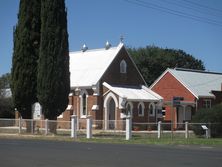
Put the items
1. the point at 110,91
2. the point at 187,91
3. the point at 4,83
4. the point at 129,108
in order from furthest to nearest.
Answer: the point at 4,83 < the point at 187,91 < the point at 129,108 < the point at 110,91

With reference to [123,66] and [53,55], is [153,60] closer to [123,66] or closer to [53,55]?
[123,66]

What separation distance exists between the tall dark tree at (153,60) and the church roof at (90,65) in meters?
29.2

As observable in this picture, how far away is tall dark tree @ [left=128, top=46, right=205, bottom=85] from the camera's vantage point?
278 feet

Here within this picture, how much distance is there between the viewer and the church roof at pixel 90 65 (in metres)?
50.5

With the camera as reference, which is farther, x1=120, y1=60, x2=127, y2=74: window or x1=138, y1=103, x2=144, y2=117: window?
x1=120, y1=60, x2=127, y2=74: window

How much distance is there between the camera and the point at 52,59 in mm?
39188

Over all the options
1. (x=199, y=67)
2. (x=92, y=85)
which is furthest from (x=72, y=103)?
(x=199, y=67)

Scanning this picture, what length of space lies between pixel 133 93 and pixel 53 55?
1338cm

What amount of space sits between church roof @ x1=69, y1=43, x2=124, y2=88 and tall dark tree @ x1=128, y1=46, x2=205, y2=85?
29.2m

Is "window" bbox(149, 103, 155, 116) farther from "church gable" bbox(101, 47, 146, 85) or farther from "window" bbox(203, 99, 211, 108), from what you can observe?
"window" bbox(203, 99, 211, 108)

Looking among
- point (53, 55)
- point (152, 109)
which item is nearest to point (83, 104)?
point (152, 109)

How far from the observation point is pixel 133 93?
50.5 m

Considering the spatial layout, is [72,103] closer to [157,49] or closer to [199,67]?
[157,49]

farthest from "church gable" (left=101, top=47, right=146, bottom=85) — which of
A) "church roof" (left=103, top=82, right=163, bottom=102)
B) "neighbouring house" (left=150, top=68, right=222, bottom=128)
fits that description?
"neighbouring house" (left=150, top=68, right=222, bottom=128)
